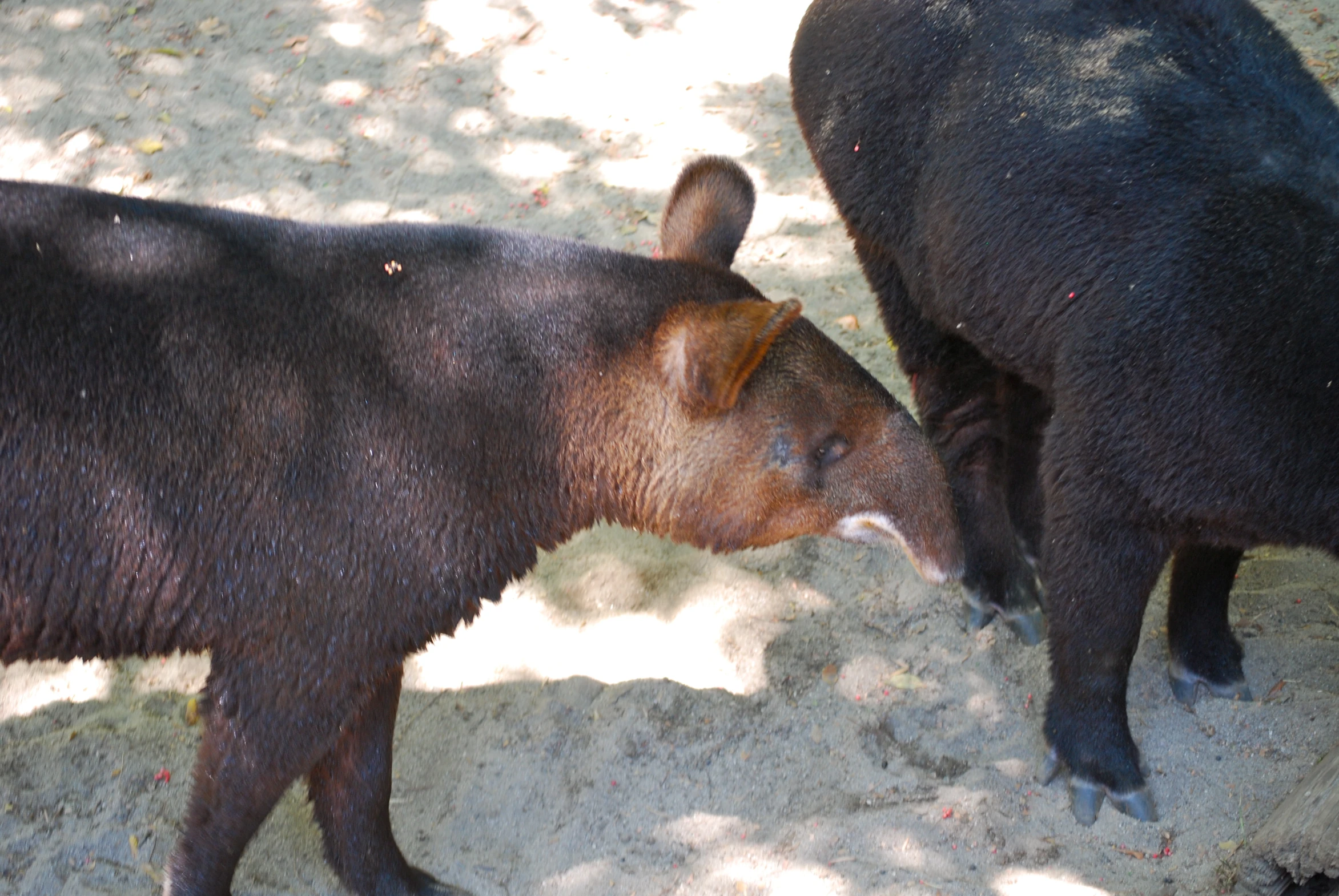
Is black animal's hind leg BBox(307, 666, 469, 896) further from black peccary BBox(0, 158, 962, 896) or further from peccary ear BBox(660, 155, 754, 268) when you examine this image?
peccary ear BBox(660, 155, 754, 268)

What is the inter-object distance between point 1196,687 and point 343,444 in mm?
3376

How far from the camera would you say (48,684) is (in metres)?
4.89

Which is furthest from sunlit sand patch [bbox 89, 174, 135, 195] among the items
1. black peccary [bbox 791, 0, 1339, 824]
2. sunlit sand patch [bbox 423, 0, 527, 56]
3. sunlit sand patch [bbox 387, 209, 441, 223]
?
black peccary [bbox 791, 0, 1339, 824]

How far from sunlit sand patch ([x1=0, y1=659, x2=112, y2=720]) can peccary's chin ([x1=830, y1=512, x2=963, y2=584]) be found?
3099 mm

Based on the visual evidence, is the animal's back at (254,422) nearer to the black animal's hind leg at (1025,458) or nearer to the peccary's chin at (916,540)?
the peccary's chin at (916,540)

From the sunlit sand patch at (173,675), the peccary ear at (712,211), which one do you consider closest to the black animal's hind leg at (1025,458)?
the peccary ear at (712,211)

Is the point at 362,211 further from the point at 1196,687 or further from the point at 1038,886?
the point at 1038,886

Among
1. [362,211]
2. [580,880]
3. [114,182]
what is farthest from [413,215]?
[580,880]

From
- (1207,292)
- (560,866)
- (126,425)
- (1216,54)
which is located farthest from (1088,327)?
(126,425)

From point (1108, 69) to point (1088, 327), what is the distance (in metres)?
0.90

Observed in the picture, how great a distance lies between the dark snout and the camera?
3.71 metres

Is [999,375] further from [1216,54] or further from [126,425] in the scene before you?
[126,425]

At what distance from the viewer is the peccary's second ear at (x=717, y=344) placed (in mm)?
3340

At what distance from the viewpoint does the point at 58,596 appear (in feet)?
10.7
